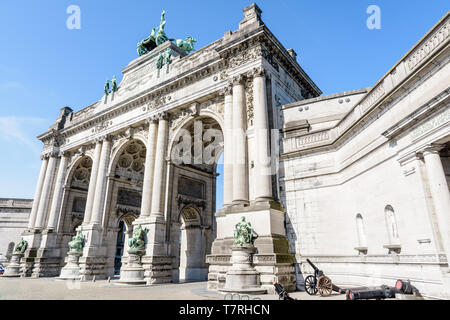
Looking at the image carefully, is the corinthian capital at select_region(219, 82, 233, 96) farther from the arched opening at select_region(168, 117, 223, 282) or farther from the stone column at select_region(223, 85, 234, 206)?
the arched opening at select_region(168, 117, 223, 282)

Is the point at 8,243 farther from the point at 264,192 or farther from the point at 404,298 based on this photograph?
the point at 404,298

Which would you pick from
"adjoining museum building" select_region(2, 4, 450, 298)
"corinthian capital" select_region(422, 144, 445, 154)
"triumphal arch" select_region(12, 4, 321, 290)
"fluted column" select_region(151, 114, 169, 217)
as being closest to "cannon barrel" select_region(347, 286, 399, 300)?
"adjoining museum building" select_region(2, 4, 450, 298)

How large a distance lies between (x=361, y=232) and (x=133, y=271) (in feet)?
46.7

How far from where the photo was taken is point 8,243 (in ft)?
140

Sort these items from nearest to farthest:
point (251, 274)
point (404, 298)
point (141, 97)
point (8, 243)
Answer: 1. point (404, 298)
2. point (251, 274)
3. point (141, 97)
4. point (8, 243)

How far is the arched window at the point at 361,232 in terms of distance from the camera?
12891mm

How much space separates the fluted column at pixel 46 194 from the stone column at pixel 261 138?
26.3 m

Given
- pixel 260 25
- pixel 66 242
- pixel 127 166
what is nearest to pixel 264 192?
pixel 260 25

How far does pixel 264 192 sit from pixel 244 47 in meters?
10.2

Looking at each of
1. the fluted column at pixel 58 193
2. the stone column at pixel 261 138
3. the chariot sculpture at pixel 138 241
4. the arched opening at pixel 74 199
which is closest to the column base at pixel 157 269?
the chariot sculpture at pixel 138 241

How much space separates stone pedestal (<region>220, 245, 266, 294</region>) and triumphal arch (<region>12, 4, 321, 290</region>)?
0.60 meters

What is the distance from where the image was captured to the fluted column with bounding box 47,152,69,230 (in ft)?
99.1

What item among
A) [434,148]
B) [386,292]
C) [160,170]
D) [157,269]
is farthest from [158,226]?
[434,148]

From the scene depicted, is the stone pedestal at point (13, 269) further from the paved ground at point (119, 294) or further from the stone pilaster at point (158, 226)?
the stone pilaster at point (158, 226)
